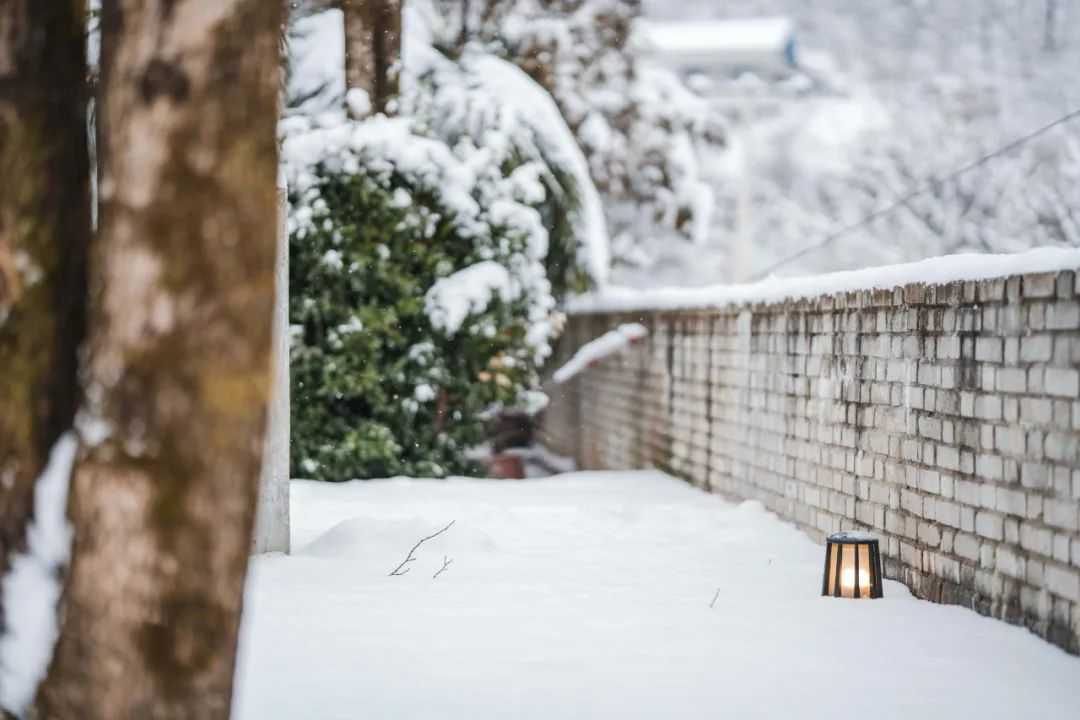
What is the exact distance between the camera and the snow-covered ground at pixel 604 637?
4.57 m

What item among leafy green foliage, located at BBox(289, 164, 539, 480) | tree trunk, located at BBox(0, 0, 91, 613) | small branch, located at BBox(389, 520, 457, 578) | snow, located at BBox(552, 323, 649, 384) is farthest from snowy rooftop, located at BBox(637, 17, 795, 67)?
tree trunk, located at BBox(0, 0, 91, 613)

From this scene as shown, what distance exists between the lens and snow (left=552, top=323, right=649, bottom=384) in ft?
44.6

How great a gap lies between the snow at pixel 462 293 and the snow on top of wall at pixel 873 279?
1.57 metres

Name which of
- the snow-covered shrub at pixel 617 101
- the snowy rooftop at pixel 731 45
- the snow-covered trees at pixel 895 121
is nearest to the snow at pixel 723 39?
the snowy rooftop at pixel 731 45

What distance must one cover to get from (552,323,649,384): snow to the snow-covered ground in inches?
195

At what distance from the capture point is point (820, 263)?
32.5 metres

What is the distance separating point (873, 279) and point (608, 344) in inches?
265

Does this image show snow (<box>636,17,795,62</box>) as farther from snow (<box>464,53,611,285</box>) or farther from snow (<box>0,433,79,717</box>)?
snow (<box>0,433,79,717</box>)

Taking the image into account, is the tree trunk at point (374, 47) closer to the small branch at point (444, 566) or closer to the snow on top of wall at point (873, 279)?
the snow on top of wall at point (873, 279)

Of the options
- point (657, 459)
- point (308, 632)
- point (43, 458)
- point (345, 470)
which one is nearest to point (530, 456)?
point (657, 459)

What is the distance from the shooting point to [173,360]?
112 inches

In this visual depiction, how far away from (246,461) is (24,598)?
60cm

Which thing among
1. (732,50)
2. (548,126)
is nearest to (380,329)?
(548,126)

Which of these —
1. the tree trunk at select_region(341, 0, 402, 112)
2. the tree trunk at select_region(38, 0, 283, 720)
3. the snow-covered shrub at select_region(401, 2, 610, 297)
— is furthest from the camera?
the snow-covered shrub at select_region(401, 2, 610, 297)
